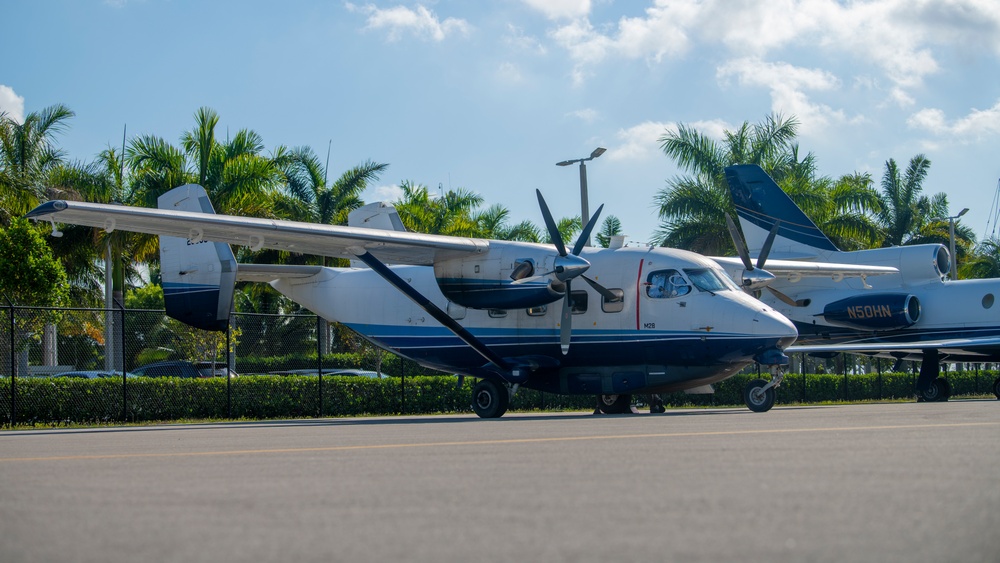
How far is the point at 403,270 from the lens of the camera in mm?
22047

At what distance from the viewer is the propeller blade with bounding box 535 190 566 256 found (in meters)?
18.7

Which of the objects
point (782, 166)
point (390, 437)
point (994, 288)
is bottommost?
point (390, 437)

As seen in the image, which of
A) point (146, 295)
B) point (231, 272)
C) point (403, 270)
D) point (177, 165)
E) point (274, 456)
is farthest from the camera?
point (146, 295)

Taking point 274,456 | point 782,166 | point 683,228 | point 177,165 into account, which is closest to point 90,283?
point 177,165

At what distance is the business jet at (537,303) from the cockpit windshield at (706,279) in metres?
0.03

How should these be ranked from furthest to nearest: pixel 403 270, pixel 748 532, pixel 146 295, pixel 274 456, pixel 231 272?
pixel 146 295, pixel 403 270, pixel 231 272, pixel 274 456, pixel 748 532

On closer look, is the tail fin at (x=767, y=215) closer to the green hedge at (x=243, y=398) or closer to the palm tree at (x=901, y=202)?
the green hedge at (x=243, y=398)

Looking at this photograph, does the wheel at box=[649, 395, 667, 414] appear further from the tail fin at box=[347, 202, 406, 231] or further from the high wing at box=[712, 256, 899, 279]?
the tail fin at box=[347, 202, 406, 231]

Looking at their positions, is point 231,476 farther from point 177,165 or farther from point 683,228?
point 683,228

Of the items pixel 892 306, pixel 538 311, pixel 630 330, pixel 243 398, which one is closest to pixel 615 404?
pixel 630 330

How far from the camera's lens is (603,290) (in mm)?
19234

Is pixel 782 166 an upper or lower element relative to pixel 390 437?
upper

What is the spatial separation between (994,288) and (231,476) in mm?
24345

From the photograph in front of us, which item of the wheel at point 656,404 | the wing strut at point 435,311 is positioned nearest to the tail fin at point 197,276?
the wing strut at point 435,311
